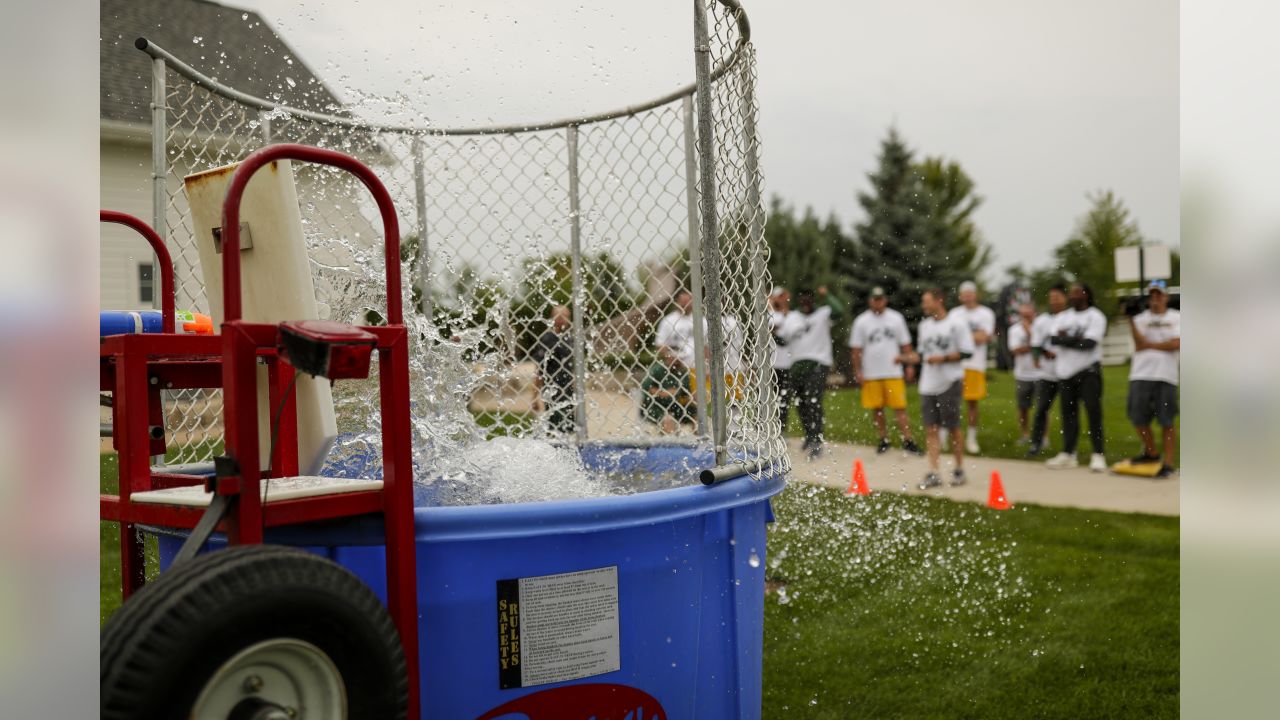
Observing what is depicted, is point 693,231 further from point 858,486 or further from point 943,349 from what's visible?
point 943,349

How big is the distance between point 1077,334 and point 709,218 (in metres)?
7.84

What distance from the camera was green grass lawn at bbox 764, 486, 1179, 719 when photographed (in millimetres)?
3295

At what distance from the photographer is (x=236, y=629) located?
138cm

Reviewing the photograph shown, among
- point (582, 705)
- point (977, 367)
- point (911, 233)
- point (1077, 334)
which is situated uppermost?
point (911, 233)

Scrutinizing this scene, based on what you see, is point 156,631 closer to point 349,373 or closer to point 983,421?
point 349,373

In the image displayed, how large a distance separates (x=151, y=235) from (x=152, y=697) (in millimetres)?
1541

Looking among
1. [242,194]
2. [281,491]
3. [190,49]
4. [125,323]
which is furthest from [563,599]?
[190,49]

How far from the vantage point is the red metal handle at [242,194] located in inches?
64.8

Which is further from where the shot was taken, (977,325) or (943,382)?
(977,325)

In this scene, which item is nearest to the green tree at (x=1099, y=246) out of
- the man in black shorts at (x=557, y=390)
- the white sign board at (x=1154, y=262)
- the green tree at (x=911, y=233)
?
the green tree at (x=911, y=233)

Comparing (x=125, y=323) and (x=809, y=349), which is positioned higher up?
(x=125, y=323)

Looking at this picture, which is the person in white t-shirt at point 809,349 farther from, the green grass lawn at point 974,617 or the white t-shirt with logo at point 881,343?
the green grass lawn at point 974,617

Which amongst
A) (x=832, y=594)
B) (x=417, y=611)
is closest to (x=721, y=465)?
(x=417, y=611)

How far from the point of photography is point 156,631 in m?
1.32
